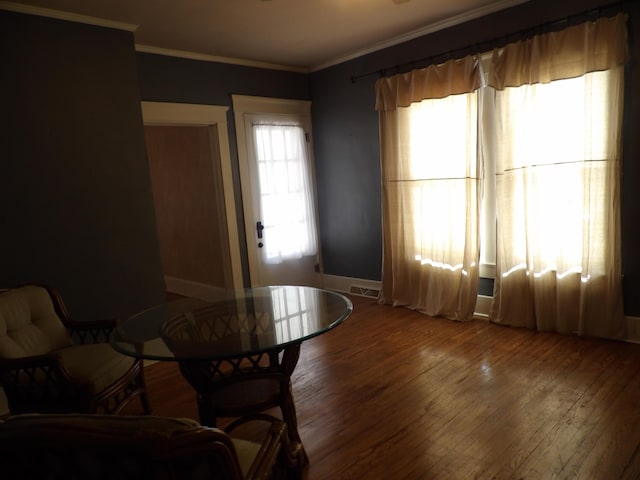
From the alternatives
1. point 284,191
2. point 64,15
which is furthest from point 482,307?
point 64,15

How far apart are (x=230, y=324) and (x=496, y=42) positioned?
3.03m

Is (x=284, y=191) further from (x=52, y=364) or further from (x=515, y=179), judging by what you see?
(x=52, y=364)

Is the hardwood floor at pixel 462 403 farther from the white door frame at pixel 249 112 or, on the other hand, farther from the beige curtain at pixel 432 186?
the white door frame at pixel 249 112

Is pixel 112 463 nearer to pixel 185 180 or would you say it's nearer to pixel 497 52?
pixel 497 52

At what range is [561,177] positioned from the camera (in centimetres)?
319

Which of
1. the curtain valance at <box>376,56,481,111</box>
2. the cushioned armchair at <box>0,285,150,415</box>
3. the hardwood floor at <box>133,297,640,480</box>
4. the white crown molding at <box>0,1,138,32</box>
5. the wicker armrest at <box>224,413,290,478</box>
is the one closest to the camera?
the wicker armrest at <box>224,413,290,478</box>

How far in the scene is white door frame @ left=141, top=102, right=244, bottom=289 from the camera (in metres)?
3.84

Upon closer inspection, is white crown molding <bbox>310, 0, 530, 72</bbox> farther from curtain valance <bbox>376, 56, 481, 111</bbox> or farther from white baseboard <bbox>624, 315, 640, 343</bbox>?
white baseboard <bbox>624, 315, 640, 343</bbox>

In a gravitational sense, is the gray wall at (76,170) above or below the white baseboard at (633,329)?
above

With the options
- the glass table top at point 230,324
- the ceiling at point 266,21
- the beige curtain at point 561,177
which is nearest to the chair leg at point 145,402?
the glass table top at point 230,324

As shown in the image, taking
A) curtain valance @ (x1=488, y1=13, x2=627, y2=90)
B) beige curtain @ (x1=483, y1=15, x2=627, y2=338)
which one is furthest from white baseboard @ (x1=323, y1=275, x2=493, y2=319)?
curtain valance @ (x1=488, y1=13, x2=627, y2=90)

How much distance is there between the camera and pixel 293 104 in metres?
4.88

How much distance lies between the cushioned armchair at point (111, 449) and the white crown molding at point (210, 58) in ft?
11.6

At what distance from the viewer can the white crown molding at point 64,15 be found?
277 centimetres
